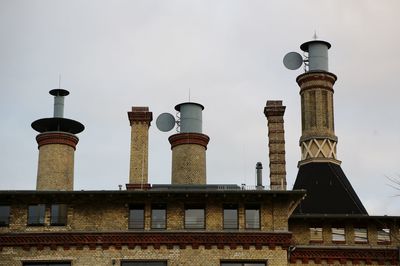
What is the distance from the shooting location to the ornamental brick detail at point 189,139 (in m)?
50.3

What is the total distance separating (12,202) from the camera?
1660 inches

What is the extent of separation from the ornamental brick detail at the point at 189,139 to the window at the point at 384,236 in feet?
39.1

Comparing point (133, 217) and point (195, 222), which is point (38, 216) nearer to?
point (133, 217)

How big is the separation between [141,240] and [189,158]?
951cm

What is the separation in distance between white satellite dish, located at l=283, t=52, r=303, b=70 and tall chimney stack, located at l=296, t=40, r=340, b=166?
658mm

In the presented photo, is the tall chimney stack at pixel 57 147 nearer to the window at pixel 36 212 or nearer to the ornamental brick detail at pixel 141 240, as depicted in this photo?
the window at pixel 36 212

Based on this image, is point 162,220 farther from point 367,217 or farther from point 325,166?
point 325,166

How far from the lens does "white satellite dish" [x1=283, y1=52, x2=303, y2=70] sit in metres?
54.6

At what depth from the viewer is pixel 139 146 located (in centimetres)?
4728

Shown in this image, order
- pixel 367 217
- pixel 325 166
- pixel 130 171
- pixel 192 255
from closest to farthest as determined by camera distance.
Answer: pixel 192 255
pixel 367 217
pixel 130 171
pixel 325 166

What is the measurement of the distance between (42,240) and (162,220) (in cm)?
596

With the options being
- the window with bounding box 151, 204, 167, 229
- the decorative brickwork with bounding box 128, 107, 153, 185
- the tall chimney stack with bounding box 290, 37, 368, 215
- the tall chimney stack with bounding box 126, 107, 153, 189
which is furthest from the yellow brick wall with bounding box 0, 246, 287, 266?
the tall chimney stack with bounding box 290, 37, 368, 215

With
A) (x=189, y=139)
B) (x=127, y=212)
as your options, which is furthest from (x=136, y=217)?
(x=189, y=139)

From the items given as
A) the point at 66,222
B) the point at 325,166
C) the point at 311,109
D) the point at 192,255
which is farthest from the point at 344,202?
the point at 66,222
